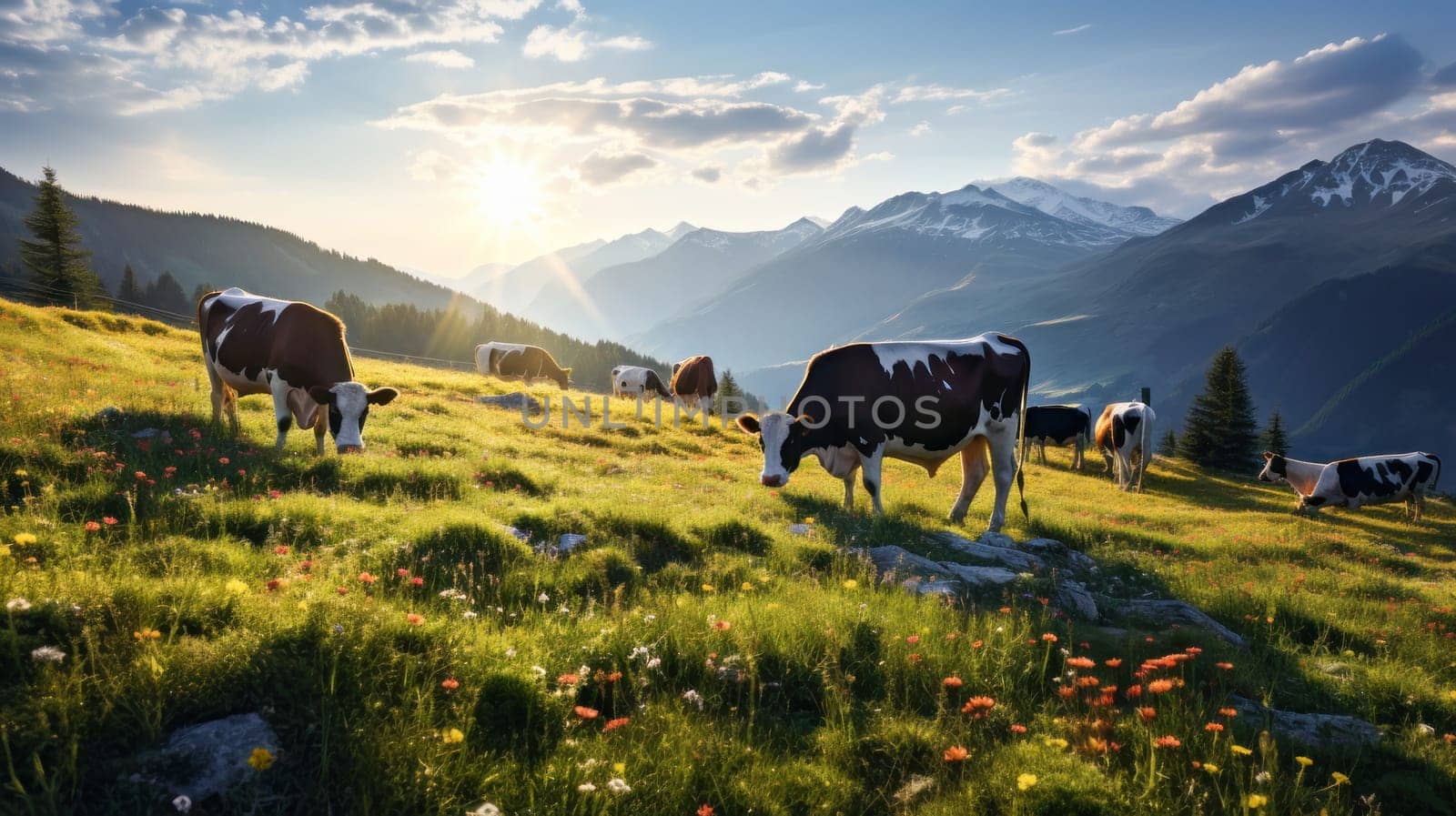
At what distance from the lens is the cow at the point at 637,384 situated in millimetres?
48375

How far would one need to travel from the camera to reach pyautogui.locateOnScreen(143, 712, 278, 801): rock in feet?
10.3

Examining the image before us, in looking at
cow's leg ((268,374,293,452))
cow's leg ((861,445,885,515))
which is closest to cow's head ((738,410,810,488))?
cow's leg ((861,445,885,515))

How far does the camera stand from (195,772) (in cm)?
318

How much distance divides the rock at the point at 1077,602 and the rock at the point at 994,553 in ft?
4.55

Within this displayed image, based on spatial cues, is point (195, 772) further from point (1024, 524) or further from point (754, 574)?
point (1024, 524)

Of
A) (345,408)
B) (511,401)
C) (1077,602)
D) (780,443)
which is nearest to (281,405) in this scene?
(345,408)

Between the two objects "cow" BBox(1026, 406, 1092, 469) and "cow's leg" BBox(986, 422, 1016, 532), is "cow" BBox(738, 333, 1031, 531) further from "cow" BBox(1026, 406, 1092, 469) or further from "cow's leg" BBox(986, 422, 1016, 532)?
"cow" BBox(1026, 406, 1092, 469)

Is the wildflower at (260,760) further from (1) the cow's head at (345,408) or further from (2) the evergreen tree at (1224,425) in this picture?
(2) the evergreen tree at (1224,425)

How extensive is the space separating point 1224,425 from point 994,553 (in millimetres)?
54725

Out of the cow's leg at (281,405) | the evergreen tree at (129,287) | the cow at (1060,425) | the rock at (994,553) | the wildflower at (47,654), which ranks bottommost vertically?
the rock at (994,553)

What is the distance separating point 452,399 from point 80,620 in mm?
24969

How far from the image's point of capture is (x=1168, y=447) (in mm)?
64312

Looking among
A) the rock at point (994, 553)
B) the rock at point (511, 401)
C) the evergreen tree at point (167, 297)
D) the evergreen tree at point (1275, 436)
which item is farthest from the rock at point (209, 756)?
the evergreen tree at point (167, 297)

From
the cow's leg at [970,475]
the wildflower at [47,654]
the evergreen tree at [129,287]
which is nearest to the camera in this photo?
the wildflower at [47,654]
